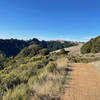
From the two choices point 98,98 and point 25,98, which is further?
point 98,98

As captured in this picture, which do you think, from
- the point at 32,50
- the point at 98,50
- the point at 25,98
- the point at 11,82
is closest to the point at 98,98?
the point at 25,98

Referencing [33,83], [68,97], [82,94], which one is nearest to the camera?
[68,97]

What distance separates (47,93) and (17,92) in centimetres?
123

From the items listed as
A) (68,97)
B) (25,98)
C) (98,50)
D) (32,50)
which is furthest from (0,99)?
(32,50)

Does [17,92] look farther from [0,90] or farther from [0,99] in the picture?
[0,90]

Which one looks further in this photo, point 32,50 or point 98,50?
point 32,50

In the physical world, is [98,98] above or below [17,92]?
below

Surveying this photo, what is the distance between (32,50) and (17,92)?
44.0 metres

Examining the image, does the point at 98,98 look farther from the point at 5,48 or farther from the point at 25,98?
the point at 5,48

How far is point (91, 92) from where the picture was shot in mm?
5203

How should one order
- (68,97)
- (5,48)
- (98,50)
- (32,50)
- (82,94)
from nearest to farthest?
(68,97), (82,94), (98,50), (32,50), (5,48)

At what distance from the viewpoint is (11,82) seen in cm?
604

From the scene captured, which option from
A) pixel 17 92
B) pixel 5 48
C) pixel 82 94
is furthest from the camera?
pixel 5 48

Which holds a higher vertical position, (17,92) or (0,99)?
(17,92)
